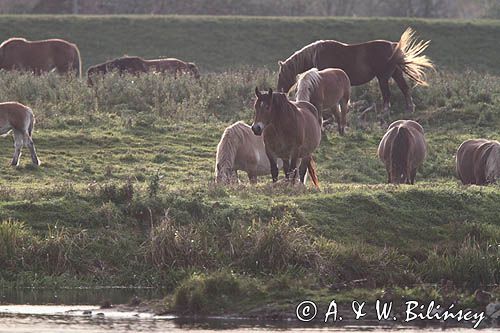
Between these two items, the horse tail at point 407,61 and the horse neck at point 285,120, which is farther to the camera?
the horse tail at point 407,61

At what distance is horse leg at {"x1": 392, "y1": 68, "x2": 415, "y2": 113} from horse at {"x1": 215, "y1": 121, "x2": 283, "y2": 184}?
800 centimetres

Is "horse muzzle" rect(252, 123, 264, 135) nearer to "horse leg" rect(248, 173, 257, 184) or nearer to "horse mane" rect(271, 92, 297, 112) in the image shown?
"horse mane" rect(271, 92, 297, 112)

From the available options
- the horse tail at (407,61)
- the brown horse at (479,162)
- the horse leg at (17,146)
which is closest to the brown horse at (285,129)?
the brown horse at (479,162)

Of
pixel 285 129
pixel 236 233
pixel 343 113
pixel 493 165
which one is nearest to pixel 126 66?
pixel 343 113

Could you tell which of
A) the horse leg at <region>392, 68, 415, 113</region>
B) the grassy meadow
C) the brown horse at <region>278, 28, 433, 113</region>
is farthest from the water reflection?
the horse leg at <region>392, 68, 415, 113</region>

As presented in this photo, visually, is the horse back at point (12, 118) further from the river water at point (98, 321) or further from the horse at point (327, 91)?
the river water at point (98, 321)

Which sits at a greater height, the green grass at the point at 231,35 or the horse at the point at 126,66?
the horse at the point at 126,66

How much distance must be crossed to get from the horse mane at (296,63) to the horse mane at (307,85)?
8.08 ft

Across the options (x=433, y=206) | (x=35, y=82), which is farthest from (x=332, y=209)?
(x=35, y=82)

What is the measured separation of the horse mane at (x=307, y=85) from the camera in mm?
21375

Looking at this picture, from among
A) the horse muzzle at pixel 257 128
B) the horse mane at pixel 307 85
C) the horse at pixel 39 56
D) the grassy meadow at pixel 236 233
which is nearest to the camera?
the grassy meadow at pixel 236 233

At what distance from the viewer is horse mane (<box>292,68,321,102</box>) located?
21375mm

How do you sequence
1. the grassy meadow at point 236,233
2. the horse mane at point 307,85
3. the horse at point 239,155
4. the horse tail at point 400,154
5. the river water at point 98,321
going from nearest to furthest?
the river water at point 98,321, the grassy meadow at point 236,233, the horse at point 239,155, the horse tail at point 400,154, the horse mane at point 307,85

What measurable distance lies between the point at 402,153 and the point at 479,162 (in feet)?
3.96
